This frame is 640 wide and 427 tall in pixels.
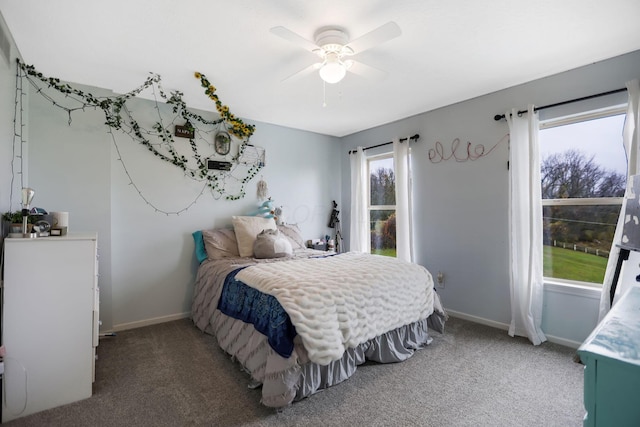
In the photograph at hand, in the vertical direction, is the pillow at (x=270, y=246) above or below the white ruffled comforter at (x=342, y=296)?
Answer: above

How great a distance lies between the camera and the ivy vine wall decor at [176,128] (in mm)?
2672

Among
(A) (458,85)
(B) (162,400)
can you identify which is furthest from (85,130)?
(A) (458,85)

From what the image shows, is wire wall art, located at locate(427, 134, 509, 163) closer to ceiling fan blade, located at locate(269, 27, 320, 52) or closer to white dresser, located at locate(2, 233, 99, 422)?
ceiling fan blade, located at locate(269, 27, 320, 52)

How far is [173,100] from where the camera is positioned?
317cm

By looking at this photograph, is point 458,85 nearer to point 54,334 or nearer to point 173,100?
point 173,100

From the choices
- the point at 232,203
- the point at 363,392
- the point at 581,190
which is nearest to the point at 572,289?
the point at 581,190

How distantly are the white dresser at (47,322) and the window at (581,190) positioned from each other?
375 centimetres

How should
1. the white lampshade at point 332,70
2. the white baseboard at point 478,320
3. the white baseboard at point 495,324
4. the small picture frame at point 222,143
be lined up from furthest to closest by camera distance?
the small picture frame at point 222,143 < the white baseboard at point 478,320 < the white baseboard at point 495,324 < the white lampshade at point 332,70

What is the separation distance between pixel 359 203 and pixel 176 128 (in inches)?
102

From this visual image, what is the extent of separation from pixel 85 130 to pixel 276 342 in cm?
267

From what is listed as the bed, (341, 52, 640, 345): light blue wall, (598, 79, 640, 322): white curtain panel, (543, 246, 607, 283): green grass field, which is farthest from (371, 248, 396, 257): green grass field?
(598, 79, 640, 322): white curtain panel

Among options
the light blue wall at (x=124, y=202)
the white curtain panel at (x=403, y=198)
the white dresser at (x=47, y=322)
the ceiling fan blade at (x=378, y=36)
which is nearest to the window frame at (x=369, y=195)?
the white curtain panel at (x=403, y=198)

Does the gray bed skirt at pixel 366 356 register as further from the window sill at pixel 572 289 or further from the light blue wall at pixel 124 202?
the light blue wall at pixel 124 202

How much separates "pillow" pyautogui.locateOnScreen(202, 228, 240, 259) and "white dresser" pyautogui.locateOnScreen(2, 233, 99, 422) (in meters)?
1.34
